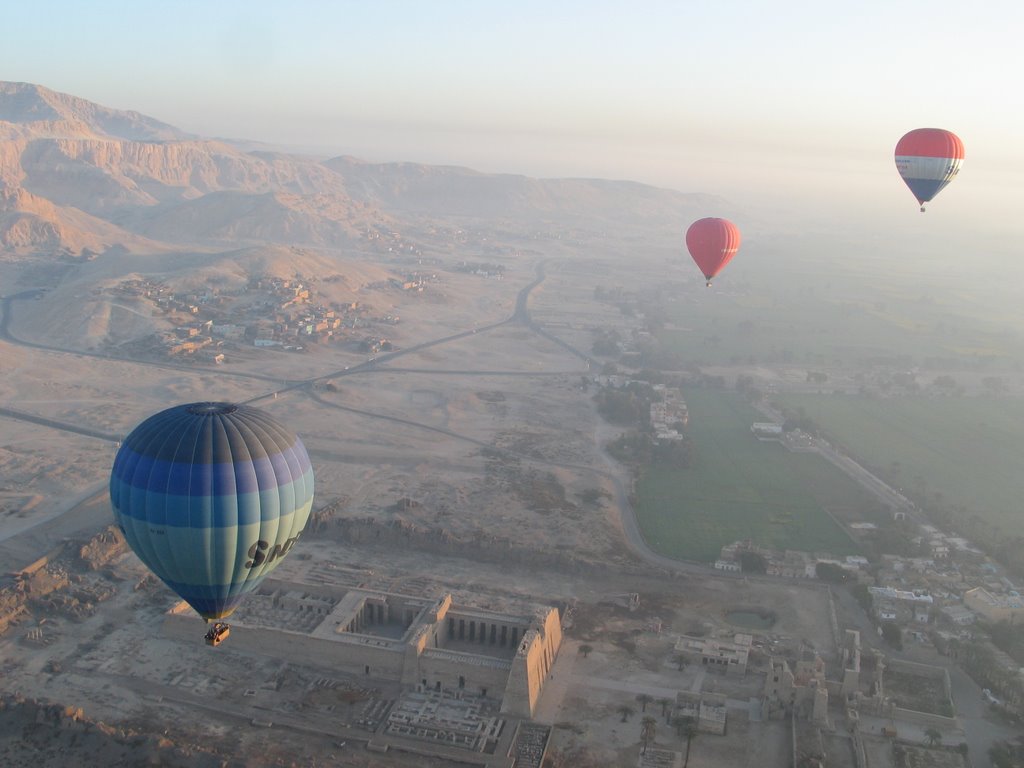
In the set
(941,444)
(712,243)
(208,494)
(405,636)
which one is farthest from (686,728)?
(941,444)

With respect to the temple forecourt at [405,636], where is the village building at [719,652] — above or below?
above

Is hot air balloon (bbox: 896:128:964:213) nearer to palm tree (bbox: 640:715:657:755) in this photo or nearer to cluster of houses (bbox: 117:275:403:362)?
palm tree (bbox: 640:715:657:755)

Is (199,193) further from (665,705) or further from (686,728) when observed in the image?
(686,728)

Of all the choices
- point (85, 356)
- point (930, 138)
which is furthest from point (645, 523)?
point (85, 356)

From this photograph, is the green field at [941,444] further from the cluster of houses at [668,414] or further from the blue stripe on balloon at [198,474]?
the blue stripe on balloon at [198,474]

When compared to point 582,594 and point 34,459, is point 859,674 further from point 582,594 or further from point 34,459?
point 34,459

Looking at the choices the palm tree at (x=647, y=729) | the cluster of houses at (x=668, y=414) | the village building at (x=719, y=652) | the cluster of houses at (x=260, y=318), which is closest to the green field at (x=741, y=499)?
the cluster of houses at (x=668, y=414)
